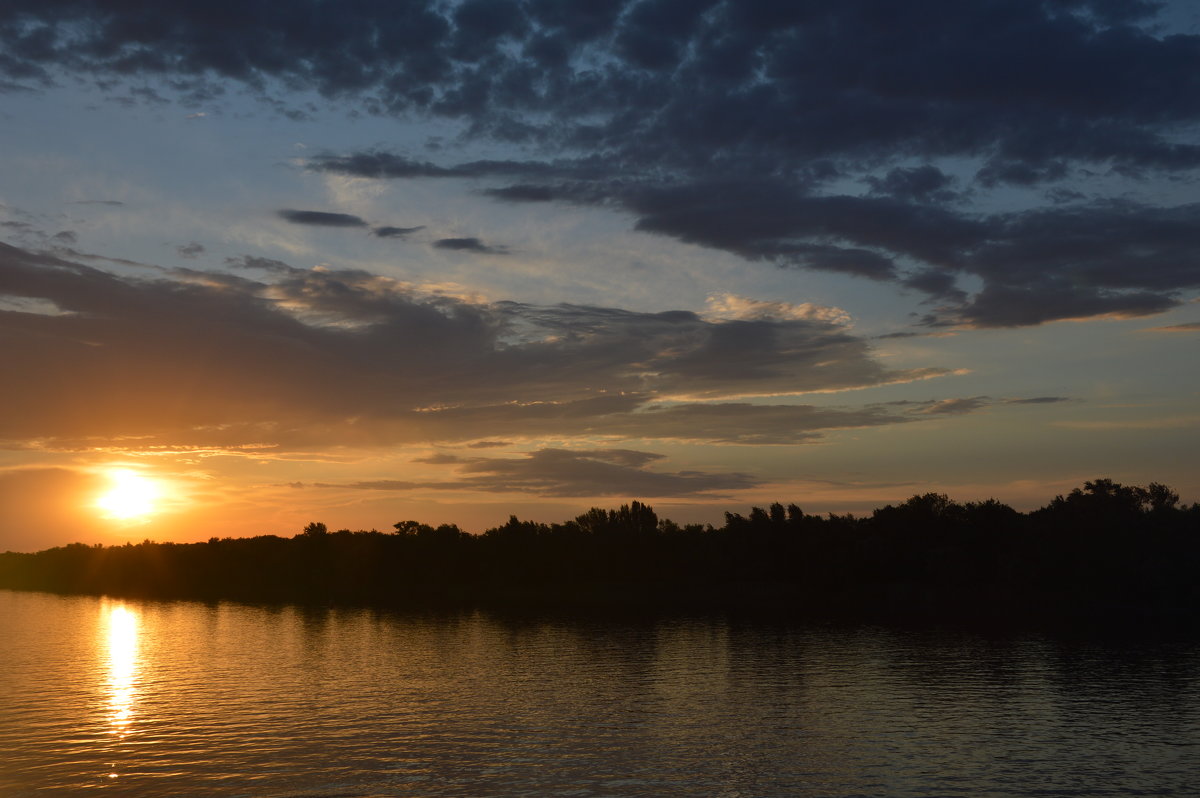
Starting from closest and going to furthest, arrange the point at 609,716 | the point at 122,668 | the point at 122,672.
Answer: the point at 609,716 < the point at 122,672 < the point at 122,668

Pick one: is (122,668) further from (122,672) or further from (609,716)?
(609,716)

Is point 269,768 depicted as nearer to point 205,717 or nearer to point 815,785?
point 205,717

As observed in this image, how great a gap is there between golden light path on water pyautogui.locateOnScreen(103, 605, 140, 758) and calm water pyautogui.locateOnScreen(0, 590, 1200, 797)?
1.50ft

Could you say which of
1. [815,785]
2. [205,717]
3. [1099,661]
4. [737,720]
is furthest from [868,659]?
[205,717]

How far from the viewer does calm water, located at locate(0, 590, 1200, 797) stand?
56.5 meters

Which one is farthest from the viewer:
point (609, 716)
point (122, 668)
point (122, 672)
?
point (122, 668)

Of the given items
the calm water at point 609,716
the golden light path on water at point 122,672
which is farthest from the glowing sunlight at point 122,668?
the calm water at point 609,716

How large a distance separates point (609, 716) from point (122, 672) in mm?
58664

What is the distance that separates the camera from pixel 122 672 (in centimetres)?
10431

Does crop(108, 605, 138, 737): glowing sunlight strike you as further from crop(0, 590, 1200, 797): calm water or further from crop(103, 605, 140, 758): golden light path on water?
crop(0, 590, 1200, 797): calm water

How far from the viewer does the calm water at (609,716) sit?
185ft

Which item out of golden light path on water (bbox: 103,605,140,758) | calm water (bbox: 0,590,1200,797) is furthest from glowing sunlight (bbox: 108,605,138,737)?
calm water (bbox: 0,590,1200,797)

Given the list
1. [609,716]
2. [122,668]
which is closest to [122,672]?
[122,668]

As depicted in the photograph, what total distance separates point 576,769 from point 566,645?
2575 inches
